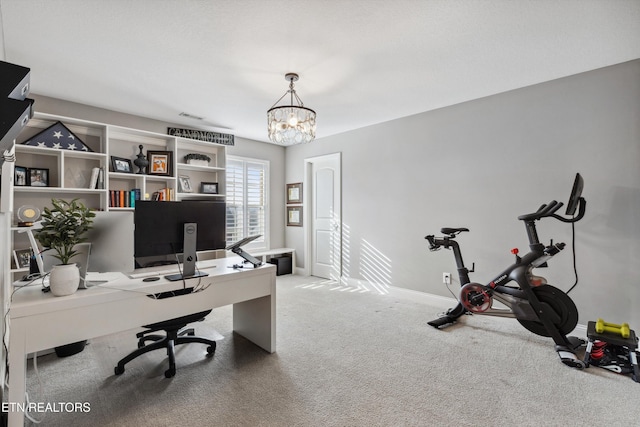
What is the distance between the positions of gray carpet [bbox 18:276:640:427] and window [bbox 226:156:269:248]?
2418 millimetres

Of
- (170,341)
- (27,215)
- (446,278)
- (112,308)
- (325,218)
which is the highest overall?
(27,215)

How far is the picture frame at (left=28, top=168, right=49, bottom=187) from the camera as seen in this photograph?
3248 mm

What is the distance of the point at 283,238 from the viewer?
5992 mm

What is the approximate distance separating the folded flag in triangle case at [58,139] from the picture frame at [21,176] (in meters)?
0.29

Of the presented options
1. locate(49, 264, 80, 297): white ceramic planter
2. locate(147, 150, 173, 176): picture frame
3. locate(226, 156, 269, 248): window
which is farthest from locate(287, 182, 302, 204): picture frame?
locate(49, 264, 80, 297): white ceramic planter

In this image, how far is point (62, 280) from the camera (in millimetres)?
1630

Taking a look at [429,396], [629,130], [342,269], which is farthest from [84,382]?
[629,130]

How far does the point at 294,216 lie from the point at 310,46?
12.3 feet

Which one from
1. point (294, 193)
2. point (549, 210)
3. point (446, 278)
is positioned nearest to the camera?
point (549, 210)

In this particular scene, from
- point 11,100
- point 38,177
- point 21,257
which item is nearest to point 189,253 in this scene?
point 11,100

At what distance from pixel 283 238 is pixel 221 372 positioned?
12.5 ft

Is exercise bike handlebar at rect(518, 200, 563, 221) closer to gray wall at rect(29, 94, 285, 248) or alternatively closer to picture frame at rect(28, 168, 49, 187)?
gray wall at rect(29, 94, 285, 248)

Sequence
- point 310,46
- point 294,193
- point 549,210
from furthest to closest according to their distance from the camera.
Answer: point 294,193
point 549,210
point 310,46

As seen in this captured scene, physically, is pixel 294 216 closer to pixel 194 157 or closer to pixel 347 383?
pixel 194 157
